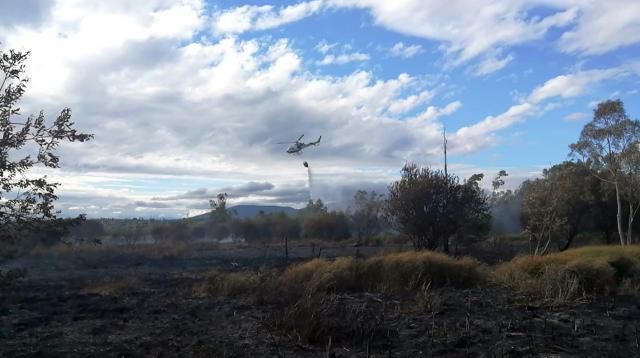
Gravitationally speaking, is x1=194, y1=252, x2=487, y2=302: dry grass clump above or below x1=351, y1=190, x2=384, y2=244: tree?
below

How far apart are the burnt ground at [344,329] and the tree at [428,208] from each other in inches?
575

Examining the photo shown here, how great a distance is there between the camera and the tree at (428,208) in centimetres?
3152

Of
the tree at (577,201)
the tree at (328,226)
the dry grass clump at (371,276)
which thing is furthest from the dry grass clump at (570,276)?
the tree at (328,226)

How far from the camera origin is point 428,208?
31719 mm

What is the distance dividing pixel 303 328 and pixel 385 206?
76.6ft

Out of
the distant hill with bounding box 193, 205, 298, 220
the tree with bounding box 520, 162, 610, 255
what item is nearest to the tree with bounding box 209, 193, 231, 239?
the distant hill with bounding box 193, 205, 298, 220

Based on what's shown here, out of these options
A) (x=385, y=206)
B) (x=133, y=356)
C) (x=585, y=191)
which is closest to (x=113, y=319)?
(x=133, y=356)

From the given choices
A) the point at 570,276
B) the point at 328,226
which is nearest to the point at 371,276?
the point at 570,276

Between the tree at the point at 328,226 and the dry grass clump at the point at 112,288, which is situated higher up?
the tree at the point at 328,226

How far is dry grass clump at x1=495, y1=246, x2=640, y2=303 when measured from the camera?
15.9 m

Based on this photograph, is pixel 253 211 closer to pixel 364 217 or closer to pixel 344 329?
pixel 364 217

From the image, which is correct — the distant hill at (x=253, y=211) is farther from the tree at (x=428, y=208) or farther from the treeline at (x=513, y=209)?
the tree at (x=428, y=208)

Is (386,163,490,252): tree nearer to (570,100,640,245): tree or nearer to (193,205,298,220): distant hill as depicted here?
(570,100,640,245): tree

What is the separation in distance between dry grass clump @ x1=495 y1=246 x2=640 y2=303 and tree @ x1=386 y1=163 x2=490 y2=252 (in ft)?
32.9
